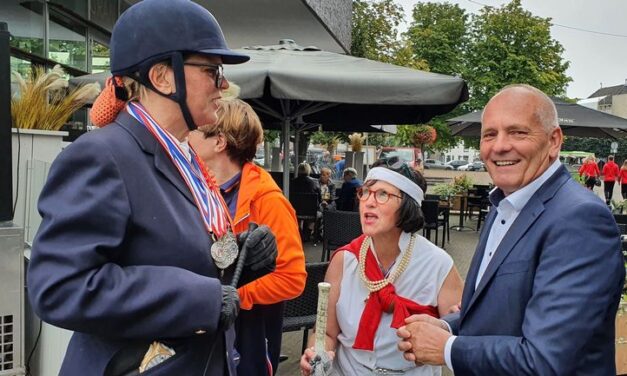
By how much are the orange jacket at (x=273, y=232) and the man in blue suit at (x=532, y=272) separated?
0.70 m

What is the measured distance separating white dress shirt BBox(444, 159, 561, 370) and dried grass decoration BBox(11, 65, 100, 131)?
3118mm

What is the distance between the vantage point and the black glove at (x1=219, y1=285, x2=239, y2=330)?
1.39m

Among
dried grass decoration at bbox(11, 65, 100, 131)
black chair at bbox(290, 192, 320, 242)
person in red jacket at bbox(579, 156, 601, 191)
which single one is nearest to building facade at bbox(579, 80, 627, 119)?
person in red jacket at bbox(579, 156, 601, 191)

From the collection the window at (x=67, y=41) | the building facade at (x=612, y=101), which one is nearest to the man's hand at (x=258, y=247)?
the window at (x=67, y=41)

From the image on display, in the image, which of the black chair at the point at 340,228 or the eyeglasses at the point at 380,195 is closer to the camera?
the eyeglasses at the point at 380,195

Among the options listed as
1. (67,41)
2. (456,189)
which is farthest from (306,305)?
(456,189)

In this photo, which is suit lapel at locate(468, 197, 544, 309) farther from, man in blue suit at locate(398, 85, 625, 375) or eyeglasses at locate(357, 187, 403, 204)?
eyeglasses at locate(357, 187, 403, 204)

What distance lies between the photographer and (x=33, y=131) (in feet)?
11.7

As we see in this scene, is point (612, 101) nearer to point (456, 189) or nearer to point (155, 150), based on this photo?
point (456, 189)

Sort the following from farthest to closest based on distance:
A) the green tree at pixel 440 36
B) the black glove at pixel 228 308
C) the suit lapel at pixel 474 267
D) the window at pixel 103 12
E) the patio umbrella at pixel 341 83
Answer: the green tree at pixel 440 36, the window at pixel 103 12, the patio umbrella at pixel 341 83, the suit lapel at pixel 474 267, the black glove at pixel 228 308

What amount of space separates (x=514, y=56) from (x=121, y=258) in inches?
1205

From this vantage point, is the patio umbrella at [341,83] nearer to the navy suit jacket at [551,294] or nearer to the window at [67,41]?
the window at [67,41]

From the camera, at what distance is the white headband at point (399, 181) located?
2525 mm

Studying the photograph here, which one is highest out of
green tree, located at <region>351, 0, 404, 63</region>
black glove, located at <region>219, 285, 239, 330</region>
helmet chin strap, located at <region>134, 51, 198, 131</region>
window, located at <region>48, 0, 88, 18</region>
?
green tree, located at <region>351, 0, 404, 63</region>
